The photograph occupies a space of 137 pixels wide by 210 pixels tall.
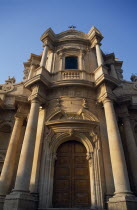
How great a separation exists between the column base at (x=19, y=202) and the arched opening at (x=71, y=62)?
1072cm

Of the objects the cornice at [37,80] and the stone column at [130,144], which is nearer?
the stone column at [130,144]

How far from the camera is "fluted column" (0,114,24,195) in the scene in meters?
9.88

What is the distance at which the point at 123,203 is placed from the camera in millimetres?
7039

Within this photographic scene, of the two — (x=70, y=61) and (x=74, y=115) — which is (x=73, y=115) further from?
(x=70, y=61)

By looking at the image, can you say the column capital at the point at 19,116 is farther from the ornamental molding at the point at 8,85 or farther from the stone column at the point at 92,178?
the stone column at the point at 92,178

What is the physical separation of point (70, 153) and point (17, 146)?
3.61 meters

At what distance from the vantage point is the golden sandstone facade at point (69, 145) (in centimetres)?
845

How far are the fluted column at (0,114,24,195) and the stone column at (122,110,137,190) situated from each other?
720 cm

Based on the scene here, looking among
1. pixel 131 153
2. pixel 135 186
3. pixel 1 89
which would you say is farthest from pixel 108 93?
pixel 1 89

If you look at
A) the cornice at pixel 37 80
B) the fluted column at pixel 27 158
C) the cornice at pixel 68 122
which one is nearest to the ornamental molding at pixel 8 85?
the cornice at pixel 37 80

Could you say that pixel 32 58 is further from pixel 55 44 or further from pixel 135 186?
pixel 135 186

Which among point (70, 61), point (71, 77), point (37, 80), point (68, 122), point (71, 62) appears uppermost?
point (70, 61)

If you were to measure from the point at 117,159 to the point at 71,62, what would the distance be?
9.92 m

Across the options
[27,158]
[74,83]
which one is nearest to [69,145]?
[27,158]
